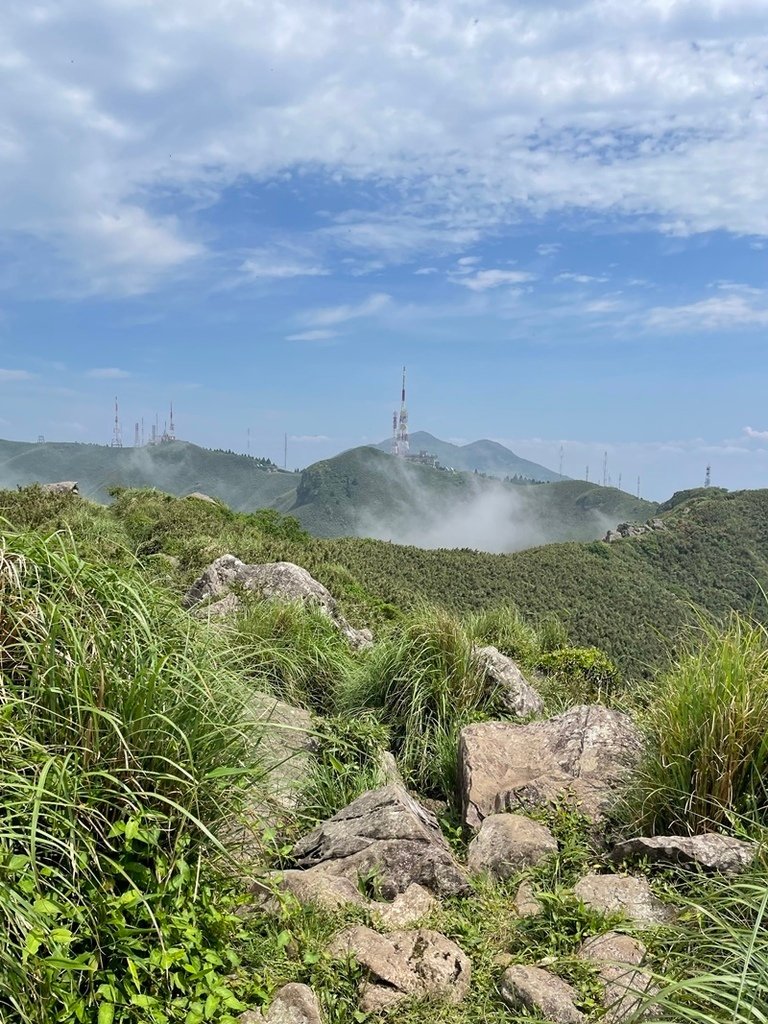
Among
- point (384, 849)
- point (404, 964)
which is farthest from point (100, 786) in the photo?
point (384, 849)

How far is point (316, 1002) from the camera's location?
2975 mm

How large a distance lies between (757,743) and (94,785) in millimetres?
3407

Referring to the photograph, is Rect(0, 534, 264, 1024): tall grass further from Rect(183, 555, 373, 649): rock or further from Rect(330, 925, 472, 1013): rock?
Rect(183, 555, 373, 649): rock

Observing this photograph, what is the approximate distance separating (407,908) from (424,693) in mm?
2632

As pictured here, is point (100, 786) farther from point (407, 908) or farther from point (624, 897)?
point (624, 897)

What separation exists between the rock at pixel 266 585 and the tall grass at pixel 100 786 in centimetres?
567

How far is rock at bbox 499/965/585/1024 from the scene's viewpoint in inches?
116

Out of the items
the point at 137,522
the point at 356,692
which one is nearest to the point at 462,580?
the point at 137,522

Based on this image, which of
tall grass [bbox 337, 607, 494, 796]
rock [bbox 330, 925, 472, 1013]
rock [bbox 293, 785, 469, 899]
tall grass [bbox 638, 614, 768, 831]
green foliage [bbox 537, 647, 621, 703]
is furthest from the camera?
green foliage [bbox 537, 647, 621, 703]

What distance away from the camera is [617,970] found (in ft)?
10.3

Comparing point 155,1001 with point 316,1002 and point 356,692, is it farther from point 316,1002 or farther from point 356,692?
point 356,692

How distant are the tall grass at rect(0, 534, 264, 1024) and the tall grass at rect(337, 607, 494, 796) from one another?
7.82 ft

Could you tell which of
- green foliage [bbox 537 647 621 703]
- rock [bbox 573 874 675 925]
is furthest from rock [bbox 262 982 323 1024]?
green foliage [bbox 537 647 621 703]

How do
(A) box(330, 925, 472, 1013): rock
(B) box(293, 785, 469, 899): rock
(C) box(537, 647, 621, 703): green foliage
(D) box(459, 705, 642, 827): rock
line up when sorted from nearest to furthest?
(A) box(330, 925, 472, 1013): rock → (B) box(293, 785, 469, 899): rock → (D) box(459, 705, 642, 827): rock → (C) box(537, 647, 621, 703): green foliage
